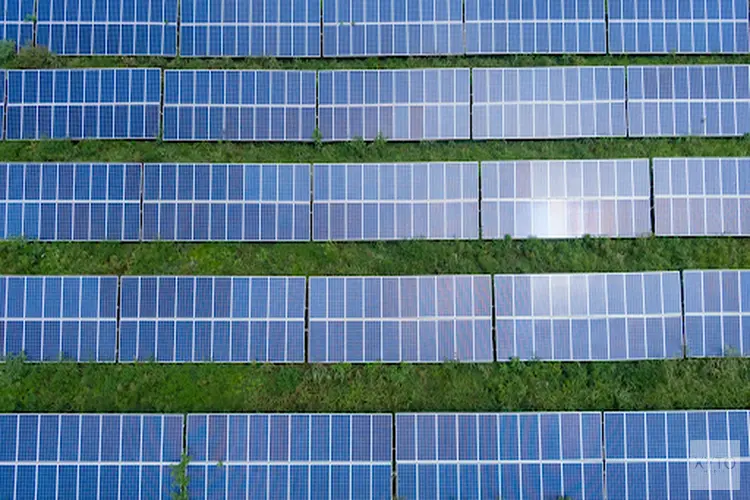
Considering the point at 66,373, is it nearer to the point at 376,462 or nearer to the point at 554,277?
→ the point at 376,462

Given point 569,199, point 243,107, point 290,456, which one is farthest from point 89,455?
point 569,199

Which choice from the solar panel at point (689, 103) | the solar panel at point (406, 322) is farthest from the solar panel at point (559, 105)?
the solar panel at point (406, 322)

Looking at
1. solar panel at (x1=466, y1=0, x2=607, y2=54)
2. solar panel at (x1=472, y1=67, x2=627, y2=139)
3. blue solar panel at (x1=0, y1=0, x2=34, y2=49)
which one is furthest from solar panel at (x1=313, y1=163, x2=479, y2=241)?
blue solar panel at (x1=0, y1=0, x2=34, y2=49)

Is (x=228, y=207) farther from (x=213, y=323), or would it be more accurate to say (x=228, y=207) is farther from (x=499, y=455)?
(x=499, y=455)

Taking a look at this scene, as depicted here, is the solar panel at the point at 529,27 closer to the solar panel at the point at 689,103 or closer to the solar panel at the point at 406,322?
the solar panel at the point at 689,103

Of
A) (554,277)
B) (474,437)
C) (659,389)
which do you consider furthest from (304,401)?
(659,389)

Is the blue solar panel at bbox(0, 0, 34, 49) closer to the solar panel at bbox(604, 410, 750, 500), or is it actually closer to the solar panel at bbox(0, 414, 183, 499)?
the solar panel at bbox(0, 414, 183, 499)
